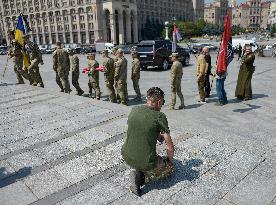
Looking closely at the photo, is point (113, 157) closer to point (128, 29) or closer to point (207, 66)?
point (207, 66)

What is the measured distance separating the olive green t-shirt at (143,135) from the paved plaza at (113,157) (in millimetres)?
562

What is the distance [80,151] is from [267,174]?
310 centimetres

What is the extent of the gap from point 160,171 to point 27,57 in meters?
9.26

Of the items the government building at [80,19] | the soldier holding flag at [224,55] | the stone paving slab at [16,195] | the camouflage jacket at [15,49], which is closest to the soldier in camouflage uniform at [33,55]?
the camouflage jacket at [15,49]

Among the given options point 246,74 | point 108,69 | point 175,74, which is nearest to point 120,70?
point 108,69

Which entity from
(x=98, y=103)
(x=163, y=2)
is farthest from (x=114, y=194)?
(x=163, y=2)

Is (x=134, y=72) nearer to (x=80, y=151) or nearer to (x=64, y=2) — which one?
(x=80, y=151)

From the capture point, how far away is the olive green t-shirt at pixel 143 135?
3246mm

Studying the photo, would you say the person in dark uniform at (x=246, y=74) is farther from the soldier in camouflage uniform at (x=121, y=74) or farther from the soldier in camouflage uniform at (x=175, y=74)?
the soldier in camouflage uniform at (x=121, y=74)

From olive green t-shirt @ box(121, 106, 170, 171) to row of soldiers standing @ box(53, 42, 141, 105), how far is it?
208 inches

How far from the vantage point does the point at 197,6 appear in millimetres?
132250

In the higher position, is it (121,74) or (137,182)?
(121,74)

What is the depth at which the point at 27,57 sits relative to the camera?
1115 cm

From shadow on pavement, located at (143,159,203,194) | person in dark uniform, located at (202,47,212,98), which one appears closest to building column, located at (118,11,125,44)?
person in dark uniform, located at (202,47,212,98)
